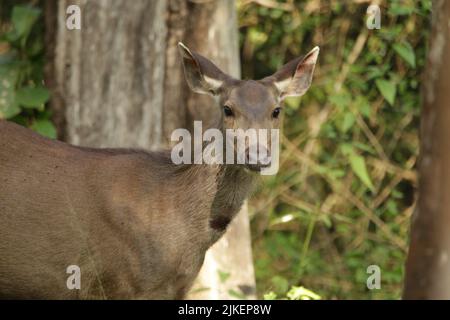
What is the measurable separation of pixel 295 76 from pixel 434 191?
91.4 inches

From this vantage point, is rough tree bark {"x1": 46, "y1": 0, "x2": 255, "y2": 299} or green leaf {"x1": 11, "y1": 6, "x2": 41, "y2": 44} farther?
green leaf {"x1": 11, "y1": 6, "x2": 41, "y2": 44}

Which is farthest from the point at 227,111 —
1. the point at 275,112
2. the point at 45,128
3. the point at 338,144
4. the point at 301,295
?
the point at 338,144

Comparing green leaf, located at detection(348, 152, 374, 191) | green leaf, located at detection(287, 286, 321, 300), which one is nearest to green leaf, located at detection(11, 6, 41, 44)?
green leaf, located at detection(348, 152, 374, 191)

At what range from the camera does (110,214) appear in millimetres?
7230

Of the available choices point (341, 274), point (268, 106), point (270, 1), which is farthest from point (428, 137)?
point (270, 1)

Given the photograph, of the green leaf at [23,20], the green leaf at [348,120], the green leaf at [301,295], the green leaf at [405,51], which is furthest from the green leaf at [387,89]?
the green leaf at [23,20]

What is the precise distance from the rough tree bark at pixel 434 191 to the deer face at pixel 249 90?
140cm

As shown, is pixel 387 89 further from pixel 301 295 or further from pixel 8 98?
pixel 8 98

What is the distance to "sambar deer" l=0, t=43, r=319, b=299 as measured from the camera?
7.17 m

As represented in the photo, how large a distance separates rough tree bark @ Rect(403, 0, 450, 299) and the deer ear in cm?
203

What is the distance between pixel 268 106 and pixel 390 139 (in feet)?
16.2

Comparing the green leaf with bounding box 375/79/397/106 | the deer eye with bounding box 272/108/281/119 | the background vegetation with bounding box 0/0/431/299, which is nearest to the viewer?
the deer eye with bounding box 272/108/281/119

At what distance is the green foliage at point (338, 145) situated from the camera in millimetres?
10784

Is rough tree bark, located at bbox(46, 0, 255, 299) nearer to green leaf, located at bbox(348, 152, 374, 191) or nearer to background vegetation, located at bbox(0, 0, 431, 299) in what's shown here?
background vegetation, located at bbox(0, 0, 431, 299)
